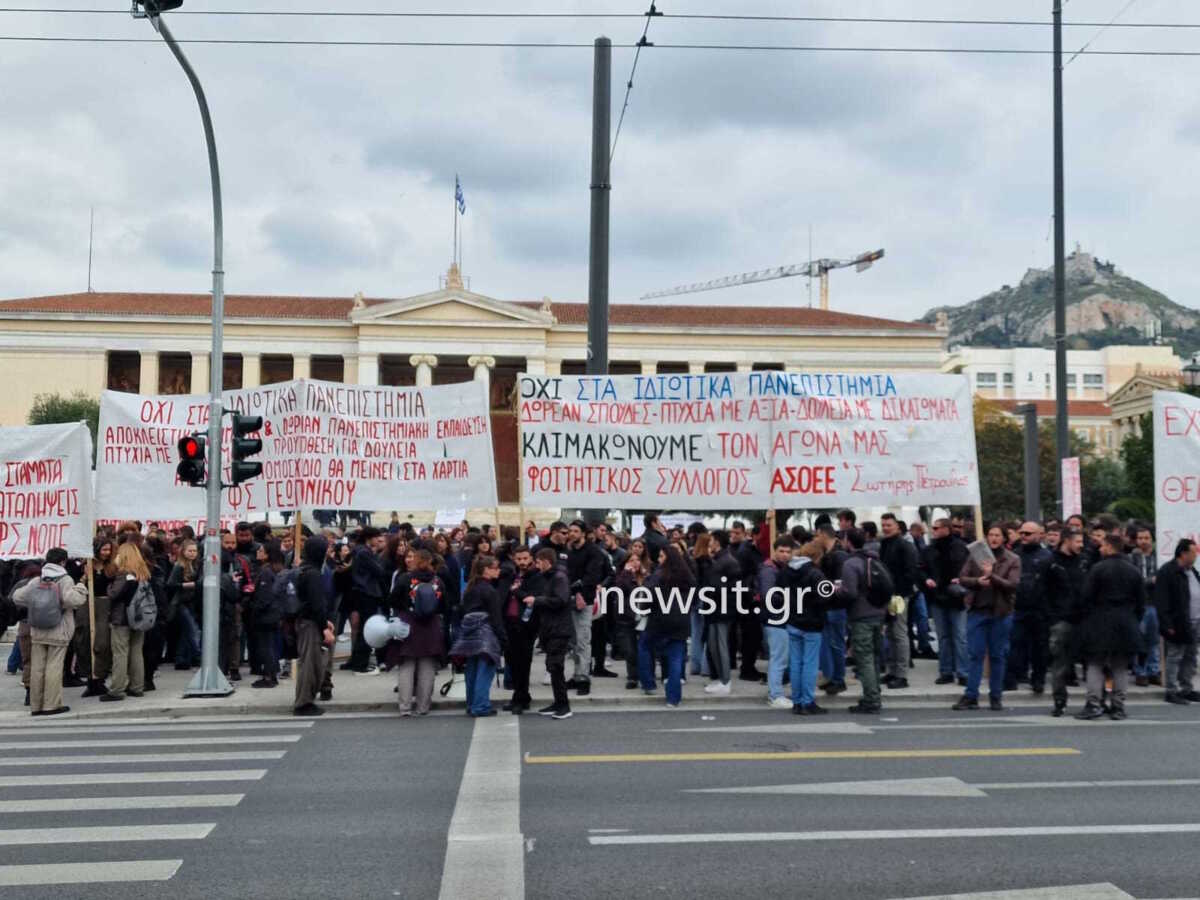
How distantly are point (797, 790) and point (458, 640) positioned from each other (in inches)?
176

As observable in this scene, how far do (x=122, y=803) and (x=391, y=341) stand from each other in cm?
7664

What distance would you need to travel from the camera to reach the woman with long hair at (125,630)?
12.9 metres

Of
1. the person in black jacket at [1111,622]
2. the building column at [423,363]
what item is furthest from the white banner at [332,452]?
the building column at [423,363]

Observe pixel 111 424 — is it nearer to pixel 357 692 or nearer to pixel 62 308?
pixel 357 692

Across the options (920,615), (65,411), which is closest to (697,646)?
(920,615)

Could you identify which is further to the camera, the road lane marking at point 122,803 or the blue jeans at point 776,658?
the blue jeans at point 776,658

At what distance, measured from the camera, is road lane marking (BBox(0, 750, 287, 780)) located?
9.80 metres

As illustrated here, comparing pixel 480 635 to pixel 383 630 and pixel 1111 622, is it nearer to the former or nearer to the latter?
pixel 383 630

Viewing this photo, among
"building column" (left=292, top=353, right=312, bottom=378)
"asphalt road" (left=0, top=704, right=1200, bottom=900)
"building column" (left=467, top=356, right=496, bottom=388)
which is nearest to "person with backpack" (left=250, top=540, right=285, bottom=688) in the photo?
"asphalt road" (left=0, top=704, right=1200, bottom=900)

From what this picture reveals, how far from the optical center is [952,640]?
1395 centimetres

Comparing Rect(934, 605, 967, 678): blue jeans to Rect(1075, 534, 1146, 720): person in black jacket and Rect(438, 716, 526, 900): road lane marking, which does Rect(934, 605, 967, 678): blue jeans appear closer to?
Rect(1075, 534, 1146, 720): person in black jacket

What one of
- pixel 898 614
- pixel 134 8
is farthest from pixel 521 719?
pixel 134 8

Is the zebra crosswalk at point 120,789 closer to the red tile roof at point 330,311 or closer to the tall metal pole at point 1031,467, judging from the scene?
the tall metal pole at point 1031,467

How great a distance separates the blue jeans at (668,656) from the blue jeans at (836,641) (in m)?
1.61
